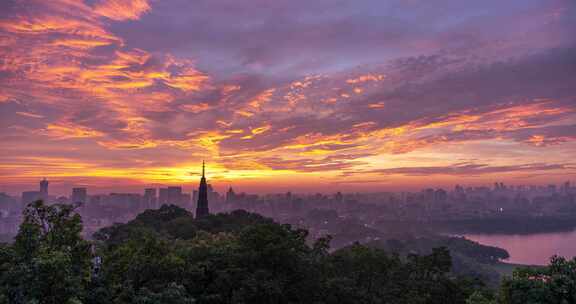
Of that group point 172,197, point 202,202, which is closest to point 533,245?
point 202,202

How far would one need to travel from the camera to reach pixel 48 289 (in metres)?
9.19

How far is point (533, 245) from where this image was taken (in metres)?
125

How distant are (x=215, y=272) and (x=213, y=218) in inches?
1461

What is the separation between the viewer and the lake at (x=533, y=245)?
341ft

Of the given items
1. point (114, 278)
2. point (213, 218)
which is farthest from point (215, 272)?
point (213, 218)

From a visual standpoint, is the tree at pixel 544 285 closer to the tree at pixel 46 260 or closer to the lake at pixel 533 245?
the tree at pixel 46 260

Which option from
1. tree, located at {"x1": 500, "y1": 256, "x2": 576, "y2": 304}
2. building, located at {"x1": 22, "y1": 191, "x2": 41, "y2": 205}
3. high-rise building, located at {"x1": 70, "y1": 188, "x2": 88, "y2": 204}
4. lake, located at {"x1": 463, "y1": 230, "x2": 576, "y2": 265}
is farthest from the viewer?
high-rise building, located at {"x1": 70, "y1": 188, "x2": 88, "y2": 204}

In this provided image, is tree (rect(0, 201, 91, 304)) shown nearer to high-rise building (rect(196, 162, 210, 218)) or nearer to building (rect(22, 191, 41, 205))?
high-rise building (rect(196, 162, 210, 218))

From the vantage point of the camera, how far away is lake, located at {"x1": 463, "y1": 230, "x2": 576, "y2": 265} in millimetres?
104044

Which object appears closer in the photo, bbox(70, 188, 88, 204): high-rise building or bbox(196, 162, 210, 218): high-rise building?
bbox(196, 162, 210, 218): high-rise building

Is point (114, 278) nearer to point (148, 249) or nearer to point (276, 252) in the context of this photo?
point (148, 249)

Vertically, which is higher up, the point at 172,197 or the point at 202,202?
the point at 202,202

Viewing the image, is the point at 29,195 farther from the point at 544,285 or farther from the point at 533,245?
the point at 533,245

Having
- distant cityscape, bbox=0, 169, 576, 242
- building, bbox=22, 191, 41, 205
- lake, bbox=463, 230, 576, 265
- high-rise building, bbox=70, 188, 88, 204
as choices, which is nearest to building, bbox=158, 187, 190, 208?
distant cityscape, bbox=0, 169, 576, 242
